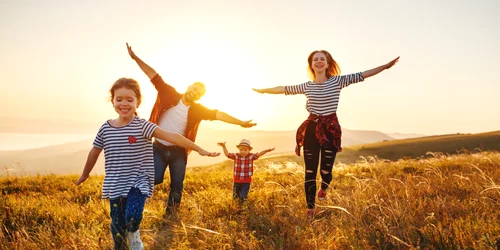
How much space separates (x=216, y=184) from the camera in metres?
10.0

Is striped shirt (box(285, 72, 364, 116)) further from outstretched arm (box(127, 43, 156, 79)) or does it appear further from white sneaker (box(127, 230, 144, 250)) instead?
white sneaker (box(127, 230, 144, 250))

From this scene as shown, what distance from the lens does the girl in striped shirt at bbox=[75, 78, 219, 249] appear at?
422 cm

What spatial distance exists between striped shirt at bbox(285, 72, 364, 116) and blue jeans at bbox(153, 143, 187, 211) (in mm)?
2396

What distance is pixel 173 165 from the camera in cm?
675

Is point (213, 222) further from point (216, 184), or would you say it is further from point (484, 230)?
point (216, 184)

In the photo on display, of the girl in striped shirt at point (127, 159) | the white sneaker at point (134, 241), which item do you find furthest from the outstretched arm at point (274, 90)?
the white sneaker at point (134, 241)

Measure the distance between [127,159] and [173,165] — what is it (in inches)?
97.4

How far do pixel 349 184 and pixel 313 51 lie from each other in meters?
4.25

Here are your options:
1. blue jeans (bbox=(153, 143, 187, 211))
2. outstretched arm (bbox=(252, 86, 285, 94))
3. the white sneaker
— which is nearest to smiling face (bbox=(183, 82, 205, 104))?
blue jeans (bbox=(153, 143, 187, 211))

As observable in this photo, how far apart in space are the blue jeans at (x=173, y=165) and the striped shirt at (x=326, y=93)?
2396mm

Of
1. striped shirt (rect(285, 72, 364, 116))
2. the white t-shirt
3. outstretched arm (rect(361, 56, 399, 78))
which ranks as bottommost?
the white t-shirt

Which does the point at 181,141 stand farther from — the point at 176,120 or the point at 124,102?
the point at 176,120

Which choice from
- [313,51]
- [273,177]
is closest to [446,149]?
[273,177]

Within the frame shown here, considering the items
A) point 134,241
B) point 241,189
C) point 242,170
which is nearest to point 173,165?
point 242,170
